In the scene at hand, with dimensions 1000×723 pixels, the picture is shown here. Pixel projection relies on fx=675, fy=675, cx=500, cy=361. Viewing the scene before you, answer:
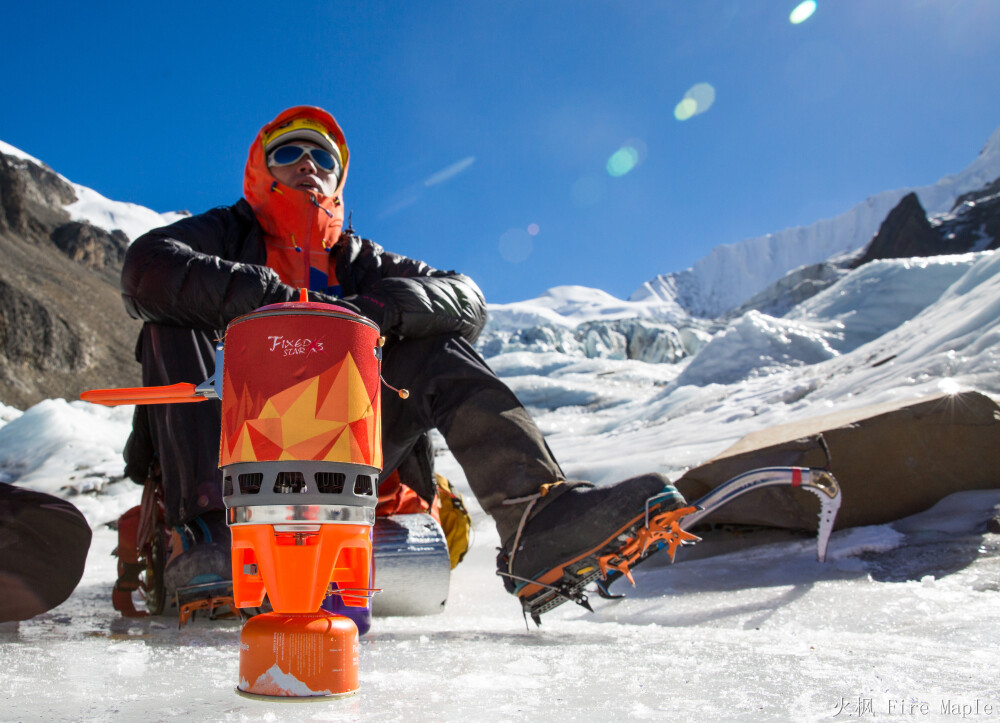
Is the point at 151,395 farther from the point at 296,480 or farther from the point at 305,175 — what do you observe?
the point at 305,175

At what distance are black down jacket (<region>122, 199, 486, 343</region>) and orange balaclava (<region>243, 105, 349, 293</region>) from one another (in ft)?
0.49

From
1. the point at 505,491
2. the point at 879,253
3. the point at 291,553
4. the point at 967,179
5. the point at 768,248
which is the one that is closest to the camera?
the point at 291,553

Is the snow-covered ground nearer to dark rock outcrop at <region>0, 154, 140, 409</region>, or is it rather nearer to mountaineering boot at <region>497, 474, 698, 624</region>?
mountaineering boot at <region>497, 474, 698, 624</region>

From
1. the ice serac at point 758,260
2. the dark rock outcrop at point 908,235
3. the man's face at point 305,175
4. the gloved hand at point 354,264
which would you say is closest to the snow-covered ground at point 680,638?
the gloved hand at point 354,264

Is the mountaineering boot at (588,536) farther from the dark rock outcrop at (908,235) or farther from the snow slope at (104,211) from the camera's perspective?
the dark rock outcrop at (908,235)

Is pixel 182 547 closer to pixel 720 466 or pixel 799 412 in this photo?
pixel 720 466

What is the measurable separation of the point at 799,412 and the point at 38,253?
19.2 m

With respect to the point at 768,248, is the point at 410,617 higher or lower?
lower

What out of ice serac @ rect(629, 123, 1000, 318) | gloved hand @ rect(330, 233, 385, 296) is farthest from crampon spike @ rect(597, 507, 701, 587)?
ice serac @ rect(629, 123, 1000, 318)

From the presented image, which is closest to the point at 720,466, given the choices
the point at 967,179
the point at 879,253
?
the point at 879,253

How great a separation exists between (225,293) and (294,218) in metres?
0.46

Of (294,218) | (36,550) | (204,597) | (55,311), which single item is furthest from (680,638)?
(55,311)

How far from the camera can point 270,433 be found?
648mm

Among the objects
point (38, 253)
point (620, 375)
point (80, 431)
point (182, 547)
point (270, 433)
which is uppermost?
point (38, 253)
